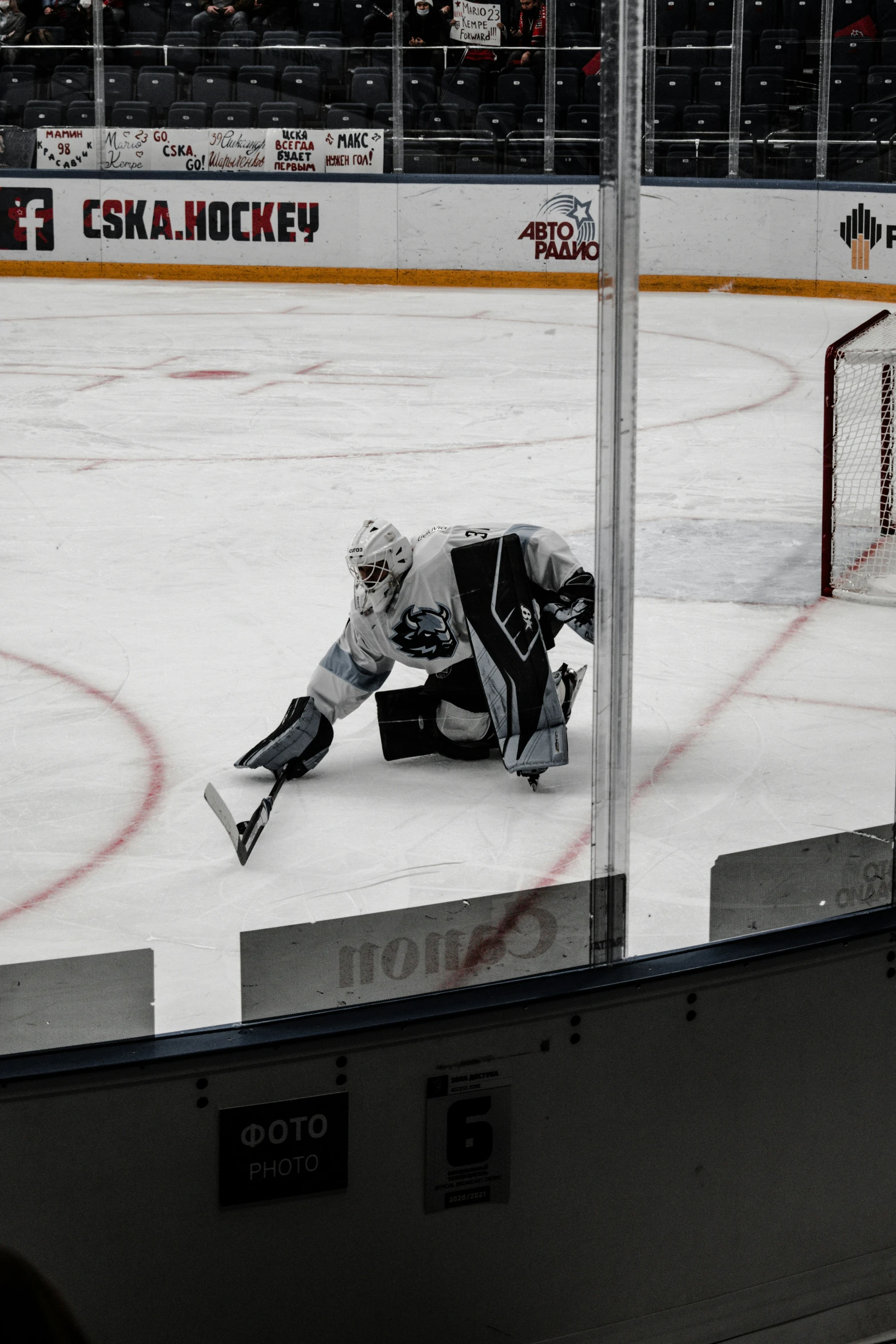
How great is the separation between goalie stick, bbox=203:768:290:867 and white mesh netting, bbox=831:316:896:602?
1263 millimetres

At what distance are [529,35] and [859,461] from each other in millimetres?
3986

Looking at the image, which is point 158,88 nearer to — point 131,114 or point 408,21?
point 131,114

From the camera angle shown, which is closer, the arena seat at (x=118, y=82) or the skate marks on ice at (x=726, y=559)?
the skate marks on ice at (x=726, y=559)

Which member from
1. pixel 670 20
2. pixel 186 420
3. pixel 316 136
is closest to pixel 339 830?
pixel 670 20

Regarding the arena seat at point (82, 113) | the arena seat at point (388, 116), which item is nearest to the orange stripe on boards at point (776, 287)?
the arena seat at point (388, 116)

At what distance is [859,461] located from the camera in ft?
16.1

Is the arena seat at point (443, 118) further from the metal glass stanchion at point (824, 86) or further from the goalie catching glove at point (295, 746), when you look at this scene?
the goalie catching glove at point (295, 746)

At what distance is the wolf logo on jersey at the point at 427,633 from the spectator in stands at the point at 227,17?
25.5 ft

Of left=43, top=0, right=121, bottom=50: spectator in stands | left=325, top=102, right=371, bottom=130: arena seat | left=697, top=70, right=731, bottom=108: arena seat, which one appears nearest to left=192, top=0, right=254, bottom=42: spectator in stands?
left=43, top=0, right=121, bottom=50: spectator in stands

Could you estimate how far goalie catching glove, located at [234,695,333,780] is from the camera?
3.25 m

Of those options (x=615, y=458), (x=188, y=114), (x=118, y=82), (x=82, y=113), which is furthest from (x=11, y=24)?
(x=615, y=458)

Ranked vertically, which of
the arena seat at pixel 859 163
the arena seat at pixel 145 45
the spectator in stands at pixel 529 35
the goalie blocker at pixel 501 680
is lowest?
the goalie blocker at pixel 501 680

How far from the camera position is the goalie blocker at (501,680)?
10.2ft

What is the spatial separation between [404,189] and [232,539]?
776cm
